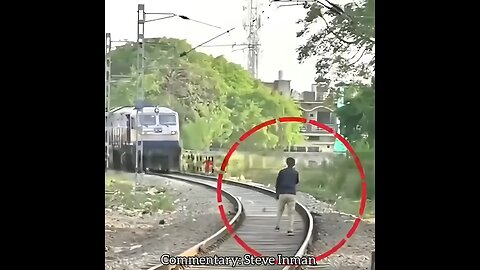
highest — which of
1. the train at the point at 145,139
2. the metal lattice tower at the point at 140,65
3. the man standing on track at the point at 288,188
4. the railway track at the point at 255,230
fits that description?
the metal lattice tower at the point at 140,65

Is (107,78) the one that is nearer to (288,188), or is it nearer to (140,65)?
(140,65)

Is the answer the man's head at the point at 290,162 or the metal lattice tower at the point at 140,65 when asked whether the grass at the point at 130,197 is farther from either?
the man's head at the point at 290,162

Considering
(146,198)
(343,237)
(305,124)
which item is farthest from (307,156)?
(146,198)

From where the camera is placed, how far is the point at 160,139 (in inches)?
97.8

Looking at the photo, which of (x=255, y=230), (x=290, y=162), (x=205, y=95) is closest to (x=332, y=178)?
(x=290, y=162)

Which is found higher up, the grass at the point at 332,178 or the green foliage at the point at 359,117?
the green foliage at the point at 359,117

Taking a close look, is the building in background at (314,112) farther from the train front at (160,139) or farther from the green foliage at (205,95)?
the train front at (160,139)

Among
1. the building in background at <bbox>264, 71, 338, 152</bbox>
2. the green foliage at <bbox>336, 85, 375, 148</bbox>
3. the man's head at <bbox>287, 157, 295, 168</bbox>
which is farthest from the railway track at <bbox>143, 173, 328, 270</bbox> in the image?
the green foliage at <bbox>336, 85, 375, 148</bbox>

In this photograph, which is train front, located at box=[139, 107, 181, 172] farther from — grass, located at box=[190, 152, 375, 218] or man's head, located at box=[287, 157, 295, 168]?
man's head, located at box=[287, 157, 295, 168]

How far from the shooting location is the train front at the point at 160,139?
243 cm

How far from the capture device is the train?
2420 mm

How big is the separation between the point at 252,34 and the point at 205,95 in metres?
0.32

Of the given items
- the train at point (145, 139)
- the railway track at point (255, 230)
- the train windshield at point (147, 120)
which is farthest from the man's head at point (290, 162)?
the train windshield at point (147, 120)

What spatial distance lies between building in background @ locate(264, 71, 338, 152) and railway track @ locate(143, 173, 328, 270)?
24cm
